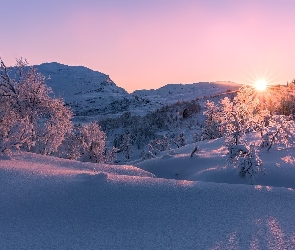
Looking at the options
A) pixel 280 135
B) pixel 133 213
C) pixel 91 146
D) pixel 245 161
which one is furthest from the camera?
pixel 91 146

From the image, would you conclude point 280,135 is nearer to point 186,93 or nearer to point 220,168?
point 220,168

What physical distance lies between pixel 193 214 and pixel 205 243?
0.93 m

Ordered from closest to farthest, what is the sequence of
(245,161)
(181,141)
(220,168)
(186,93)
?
(245,161), (220,168), (181,141), (186,93)

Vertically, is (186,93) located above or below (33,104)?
above

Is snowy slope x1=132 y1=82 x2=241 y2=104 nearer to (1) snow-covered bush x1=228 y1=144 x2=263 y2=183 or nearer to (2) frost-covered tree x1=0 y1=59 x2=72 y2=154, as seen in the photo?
(2) frost-covered tree x1=0 y1=59 x2=72 y2=154

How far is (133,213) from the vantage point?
17.3 ft

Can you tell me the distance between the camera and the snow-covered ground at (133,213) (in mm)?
4389

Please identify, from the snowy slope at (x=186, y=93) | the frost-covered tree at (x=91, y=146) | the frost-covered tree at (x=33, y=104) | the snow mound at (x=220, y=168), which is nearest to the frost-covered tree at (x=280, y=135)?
the snow mound at (x=220, y=168)

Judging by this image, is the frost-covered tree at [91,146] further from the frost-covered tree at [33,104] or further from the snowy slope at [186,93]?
the snowy slope at [186,93]

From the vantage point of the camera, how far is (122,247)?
4.27 metres

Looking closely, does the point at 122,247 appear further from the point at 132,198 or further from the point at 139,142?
the point at 139,142

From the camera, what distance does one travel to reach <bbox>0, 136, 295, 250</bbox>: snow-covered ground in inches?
173

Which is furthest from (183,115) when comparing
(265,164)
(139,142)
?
(265,164)

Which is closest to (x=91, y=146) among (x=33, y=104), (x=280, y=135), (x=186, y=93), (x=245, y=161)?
(x=33, y=104)
